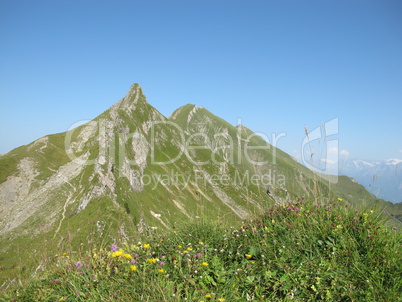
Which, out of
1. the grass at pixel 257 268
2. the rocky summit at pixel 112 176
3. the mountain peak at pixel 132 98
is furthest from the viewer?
the mountain peak at pixel 132 98

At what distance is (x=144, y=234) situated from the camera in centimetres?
753

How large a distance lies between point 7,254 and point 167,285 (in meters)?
102

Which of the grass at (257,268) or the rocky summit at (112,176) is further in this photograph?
the rocky summit at (112,176)

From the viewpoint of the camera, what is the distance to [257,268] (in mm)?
5371

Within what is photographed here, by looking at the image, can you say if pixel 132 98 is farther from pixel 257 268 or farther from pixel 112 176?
pixel 257 268

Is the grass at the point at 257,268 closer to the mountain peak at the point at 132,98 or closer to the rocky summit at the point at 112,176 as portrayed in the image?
the rocky summit at the point at 112,176

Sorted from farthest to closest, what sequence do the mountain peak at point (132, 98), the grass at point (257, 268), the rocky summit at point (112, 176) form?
the mountain peak at point (132, 98) < the rocky summit at point (112, 176) < the grass at point (257, 268)

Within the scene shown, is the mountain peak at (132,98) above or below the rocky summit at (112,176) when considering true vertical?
above

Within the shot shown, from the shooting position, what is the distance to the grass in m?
4.52

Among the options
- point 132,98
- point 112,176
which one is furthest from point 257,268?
point 132,98

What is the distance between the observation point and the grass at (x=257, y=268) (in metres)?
4.52

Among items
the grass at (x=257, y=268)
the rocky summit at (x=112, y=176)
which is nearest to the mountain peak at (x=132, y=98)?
the rocky summit at (x=112, y=176)

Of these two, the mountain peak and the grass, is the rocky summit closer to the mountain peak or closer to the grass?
the mountain peak

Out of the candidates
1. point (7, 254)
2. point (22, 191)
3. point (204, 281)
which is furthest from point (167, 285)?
point (22, 191)
